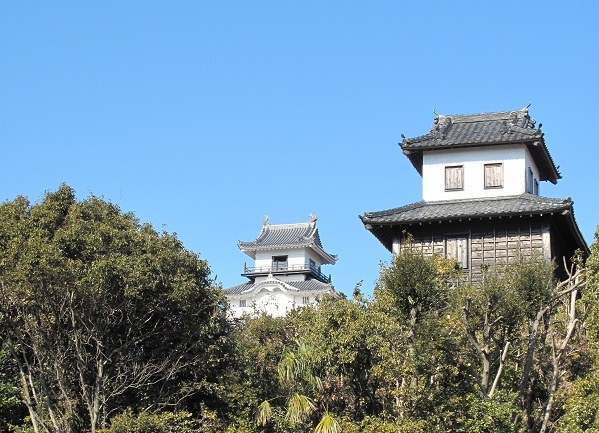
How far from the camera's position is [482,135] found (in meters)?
27.9

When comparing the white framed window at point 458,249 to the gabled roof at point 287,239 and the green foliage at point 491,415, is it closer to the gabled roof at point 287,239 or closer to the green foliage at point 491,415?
the green foliage at point 491,415

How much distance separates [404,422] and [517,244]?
364 inches

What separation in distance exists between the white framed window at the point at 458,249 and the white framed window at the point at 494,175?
1908 millimetres

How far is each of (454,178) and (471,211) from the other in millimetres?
1839

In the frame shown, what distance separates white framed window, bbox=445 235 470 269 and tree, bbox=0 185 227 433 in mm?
8466

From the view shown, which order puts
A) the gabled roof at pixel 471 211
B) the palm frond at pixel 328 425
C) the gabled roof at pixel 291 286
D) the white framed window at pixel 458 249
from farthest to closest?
the gabled roof at pixel 291 286
the white framed window at pixel 458 249
the gabled roof at pixel 471 211
the palm frond at pixel 328 425

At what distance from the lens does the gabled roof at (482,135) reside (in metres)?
27.4

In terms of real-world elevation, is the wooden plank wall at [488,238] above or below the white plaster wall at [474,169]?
below

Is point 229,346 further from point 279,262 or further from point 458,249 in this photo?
point 279,262

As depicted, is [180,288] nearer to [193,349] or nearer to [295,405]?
[193,349]

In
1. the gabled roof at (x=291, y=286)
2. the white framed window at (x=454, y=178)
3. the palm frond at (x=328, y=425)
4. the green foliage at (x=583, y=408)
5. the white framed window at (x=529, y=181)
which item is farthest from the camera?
the gabled roof at (x=291, y=286)

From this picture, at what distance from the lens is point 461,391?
18641mm

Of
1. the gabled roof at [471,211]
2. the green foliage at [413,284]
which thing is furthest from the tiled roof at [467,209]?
the green foliage at [413,284]

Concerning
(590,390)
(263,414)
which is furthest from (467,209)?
(590,390)
